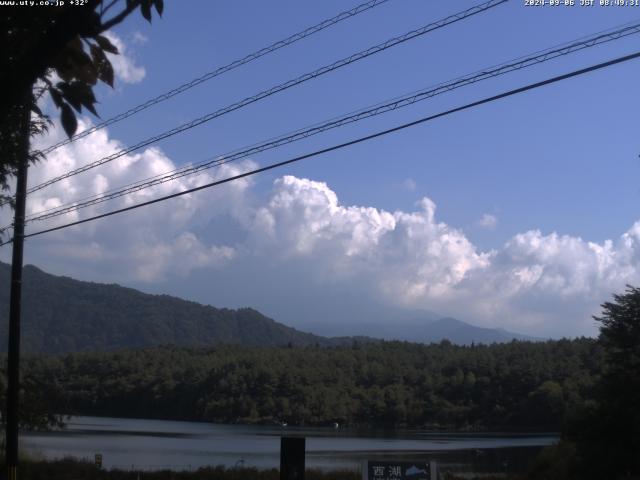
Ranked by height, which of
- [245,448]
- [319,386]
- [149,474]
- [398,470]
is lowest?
[245,448]

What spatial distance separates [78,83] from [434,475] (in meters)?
10.9

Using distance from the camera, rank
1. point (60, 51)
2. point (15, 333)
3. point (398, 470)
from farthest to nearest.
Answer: point (15, 333) → point (398, 470) → point (60, 51)

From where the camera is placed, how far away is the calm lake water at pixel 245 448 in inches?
1921

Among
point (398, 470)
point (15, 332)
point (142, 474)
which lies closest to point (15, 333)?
point (15, 332)

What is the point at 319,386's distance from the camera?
362ft

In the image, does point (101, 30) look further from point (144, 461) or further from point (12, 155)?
point (144, 461)

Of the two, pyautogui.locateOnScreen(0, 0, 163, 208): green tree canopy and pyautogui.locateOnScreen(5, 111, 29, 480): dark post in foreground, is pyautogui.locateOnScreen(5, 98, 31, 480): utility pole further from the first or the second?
pyautogui.locateOnScreen(0, 0, 163, 208): green tree canopy

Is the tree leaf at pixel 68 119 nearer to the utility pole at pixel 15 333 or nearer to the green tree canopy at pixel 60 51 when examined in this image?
the green tree canopy at pixel 60 51

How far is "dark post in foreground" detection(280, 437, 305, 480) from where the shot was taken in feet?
47.0

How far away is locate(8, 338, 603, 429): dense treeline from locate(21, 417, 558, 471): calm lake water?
8.88 m

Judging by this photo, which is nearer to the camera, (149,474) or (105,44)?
(105,44)

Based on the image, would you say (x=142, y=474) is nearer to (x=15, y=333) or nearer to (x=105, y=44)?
(x=15, y=333)

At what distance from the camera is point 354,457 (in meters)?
51.3

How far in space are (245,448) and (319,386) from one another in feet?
159
